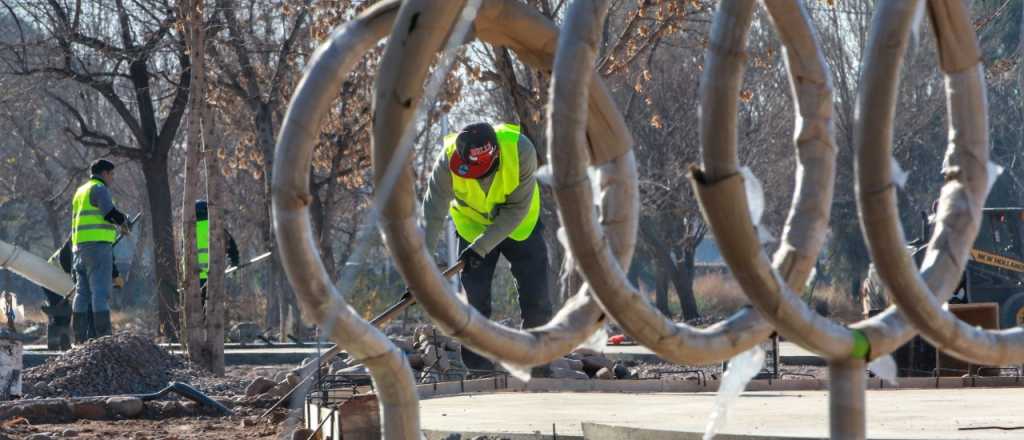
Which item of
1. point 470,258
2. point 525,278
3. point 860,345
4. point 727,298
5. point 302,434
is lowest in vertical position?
point 302,434

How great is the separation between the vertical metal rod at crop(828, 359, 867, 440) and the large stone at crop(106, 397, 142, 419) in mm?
6955

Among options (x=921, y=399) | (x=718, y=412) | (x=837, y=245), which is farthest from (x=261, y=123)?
(x=837, y=245)

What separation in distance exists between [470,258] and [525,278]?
2.83 feet

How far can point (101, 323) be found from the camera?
16.6 metres

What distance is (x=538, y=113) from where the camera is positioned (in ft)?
50.2

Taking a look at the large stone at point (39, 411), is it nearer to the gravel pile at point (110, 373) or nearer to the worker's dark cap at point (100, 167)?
the gravel pile at point (110, 373)

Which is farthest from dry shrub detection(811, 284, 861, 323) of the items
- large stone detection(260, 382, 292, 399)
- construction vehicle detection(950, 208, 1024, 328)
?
large stone detection(260, 382, 292, 399)

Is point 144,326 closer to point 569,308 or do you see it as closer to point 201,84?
point 201,84

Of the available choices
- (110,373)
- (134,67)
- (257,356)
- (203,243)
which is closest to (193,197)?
(110,373)

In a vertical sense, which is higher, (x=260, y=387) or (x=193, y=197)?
(x=193, y=197)

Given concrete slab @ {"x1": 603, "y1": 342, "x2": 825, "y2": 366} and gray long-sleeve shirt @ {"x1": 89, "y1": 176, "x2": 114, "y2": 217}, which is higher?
gray long-sleeve shirt @ {"x1": 89, "y1": 176, "x2": 114, "y2": 217}

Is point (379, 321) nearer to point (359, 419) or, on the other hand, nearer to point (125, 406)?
point (359, 419)

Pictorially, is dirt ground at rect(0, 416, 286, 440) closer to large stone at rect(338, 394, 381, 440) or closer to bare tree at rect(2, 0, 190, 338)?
large stone at rect(338, 394, 381, 440)

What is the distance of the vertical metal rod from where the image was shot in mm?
4270
